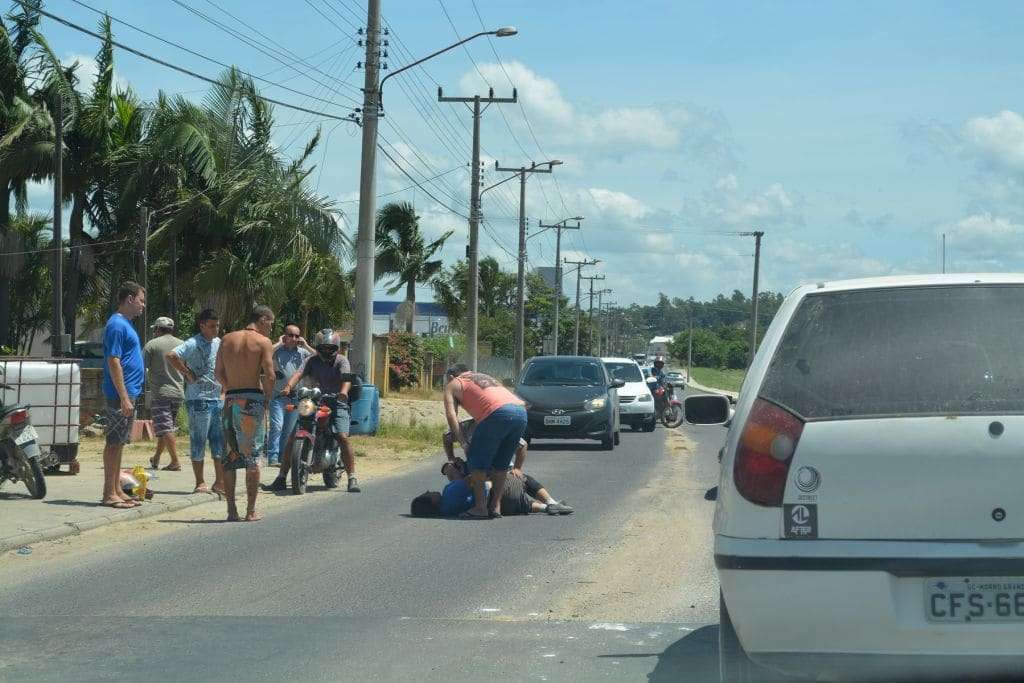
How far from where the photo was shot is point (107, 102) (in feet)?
111

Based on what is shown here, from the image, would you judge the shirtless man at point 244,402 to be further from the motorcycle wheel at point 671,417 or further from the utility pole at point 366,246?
the motorcycle wheel at point 671,417

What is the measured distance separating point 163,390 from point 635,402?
1472 centimetres

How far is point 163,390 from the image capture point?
52.3 feet

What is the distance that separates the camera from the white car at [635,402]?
2891cm

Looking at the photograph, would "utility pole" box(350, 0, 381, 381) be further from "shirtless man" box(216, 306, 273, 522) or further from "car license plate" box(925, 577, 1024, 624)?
"car license plate" box(925, 577, 1024, 624)

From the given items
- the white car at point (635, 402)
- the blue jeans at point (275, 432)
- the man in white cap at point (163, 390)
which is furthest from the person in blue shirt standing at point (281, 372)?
the white car at point (635, 402)

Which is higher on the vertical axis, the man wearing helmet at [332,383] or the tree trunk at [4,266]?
the tree trunk at [4,266]

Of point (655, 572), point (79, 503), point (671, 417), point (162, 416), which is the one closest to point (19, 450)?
point (79, 503)

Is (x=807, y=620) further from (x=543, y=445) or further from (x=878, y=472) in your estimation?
(x=543, y=445)

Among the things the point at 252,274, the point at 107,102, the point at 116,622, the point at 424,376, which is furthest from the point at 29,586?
the point at 424,376

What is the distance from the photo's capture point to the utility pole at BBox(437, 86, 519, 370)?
38406 mm

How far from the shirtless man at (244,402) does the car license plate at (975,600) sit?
26.3 ft

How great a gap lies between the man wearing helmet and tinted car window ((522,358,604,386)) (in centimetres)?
934

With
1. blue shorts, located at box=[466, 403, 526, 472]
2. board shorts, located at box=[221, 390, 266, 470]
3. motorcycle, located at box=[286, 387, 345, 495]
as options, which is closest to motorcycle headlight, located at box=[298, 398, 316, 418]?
motorcycle, located at box=[286, 387, 345, 495]
